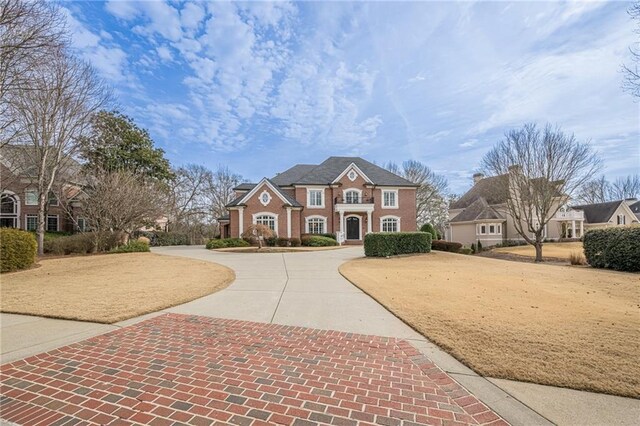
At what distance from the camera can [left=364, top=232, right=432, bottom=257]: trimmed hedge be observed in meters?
18.4

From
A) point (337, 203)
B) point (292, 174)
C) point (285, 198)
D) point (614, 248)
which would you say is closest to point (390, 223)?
point (337, 203)

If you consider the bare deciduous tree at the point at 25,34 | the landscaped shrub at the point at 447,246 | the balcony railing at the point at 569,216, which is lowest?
the landscaped shrub at the point at 447,246

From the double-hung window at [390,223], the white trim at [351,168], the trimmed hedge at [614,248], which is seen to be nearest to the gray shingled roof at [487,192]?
the trimmed hedge at [614,248]

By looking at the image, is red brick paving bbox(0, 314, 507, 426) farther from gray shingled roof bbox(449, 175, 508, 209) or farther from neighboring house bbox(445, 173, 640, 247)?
neighboring house bbox(445, 173, 640, 247)

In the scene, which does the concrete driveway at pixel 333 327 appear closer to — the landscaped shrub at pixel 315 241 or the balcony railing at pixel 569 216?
the landscaped shrub at pixel 315 241

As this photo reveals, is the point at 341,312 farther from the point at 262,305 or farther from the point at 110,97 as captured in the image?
the point at 110,97

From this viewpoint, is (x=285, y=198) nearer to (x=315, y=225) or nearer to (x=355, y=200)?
(x=315, y=225)

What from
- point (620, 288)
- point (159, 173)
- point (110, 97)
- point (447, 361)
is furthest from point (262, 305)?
point (159, 173)

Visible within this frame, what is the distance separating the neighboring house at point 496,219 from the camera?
33469 mm

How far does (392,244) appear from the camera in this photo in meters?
18.6

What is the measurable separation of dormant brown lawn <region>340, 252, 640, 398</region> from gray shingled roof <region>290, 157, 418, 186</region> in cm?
2298

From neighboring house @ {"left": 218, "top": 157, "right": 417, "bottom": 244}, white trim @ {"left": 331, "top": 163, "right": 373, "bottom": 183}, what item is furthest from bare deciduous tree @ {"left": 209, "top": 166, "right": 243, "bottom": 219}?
white trim @ {"left": 331, "top": 163, "right": 373, "bottom": 183}

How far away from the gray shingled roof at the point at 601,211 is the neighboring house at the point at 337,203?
26.4 m

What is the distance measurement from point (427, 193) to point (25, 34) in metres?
42.9
